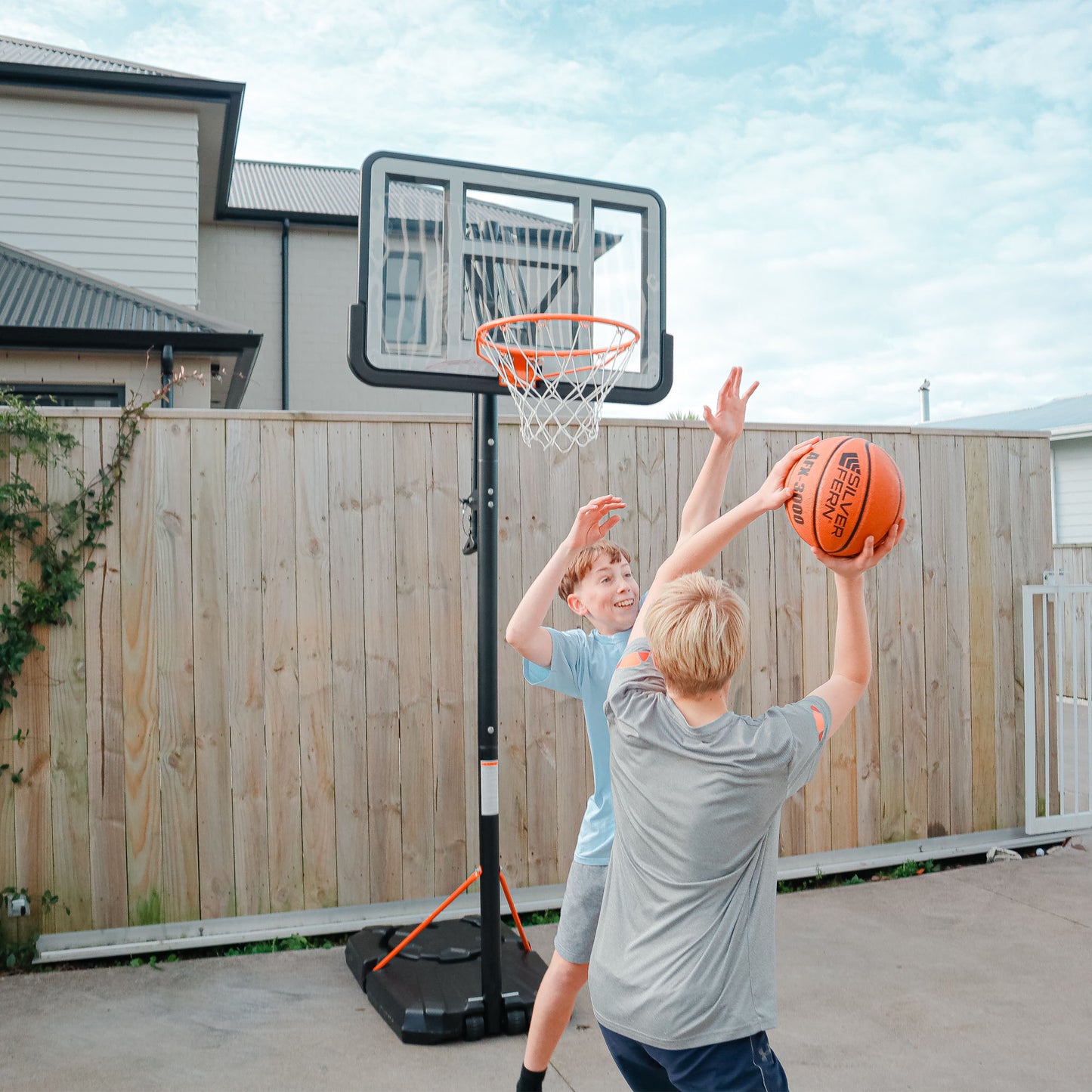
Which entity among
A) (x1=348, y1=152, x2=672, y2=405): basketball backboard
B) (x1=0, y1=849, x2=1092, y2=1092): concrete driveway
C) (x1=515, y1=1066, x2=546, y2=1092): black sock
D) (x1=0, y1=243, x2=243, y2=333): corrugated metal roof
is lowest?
(x1=0, y1=849, x2=1092, y2=1092): concrete driveway

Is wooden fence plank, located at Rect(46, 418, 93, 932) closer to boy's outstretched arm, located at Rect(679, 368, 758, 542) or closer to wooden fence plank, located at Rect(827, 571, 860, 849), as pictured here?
boy's outstretched arm, located at Rect(679, 368, 758, 542)

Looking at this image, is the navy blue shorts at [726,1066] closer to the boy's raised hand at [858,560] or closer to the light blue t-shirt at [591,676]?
the boy's raised hand at [858,560]

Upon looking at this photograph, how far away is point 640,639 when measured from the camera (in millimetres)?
2043

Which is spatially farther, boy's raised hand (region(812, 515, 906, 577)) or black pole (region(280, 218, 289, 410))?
black pole (region(280, 218, 289, 410))

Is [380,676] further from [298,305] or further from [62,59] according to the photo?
[298,305]

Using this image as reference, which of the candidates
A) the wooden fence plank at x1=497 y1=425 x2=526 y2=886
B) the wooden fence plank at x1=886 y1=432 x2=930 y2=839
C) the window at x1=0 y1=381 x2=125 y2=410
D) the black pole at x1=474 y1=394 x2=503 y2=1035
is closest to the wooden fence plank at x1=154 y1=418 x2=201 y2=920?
the wooden fence plank at x1=497 y1=425 x2=526 y2=886

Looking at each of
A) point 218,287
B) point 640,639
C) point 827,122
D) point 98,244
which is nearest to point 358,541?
point 640,639

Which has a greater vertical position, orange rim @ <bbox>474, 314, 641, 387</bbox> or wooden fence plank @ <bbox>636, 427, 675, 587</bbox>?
orange rim @ <bbox>474, 314, 641, 387</bbox>

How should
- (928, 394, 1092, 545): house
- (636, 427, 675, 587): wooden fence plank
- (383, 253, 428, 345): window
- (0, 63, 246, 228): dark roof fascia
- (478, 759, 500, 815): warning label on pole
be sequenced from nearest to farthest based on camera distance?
1. (478, 759, 500, 815): warning label on pole
2. (383, 253, 428, 345): window
3. (636, 427, 675, 587): wooden fence plank
4. (0, 63, 246, 228): dark roof fascia
5. (928, 394, 1092, 545): house

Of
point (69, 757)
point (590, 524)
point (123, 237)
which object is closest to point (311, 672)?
point (69, 757)

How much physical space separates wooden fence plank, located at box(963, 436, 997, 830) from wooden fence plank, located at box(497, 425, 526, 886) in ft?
8.66

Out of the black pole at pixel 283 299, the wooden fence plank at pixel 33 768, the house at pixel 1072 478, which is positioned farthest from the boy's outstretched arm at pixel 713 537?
the house at pixel 1072 478

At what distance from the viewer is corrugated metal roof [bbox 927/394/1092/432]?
63.5 feet

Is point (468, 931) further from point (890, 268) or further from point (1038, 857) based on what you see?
point (890, 268)
